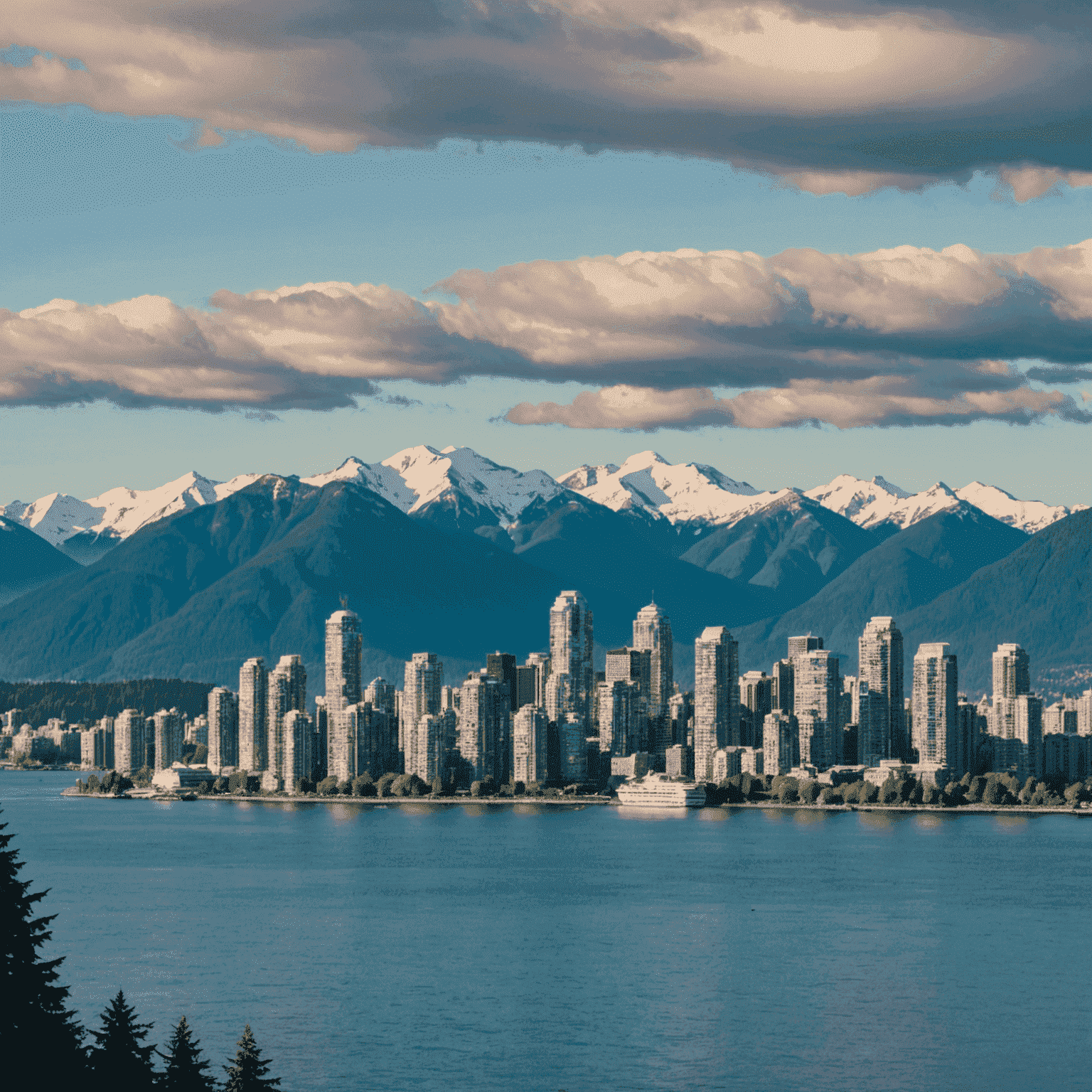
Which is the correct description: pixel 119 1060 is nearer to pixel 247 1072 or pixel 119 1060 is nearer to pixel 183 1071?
pixel 183 1071

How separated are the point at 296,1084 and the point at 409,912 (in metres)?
50.7

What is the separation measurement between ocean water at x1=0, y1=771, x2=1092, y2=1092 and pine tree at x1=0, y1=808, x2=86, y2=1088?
110 feet

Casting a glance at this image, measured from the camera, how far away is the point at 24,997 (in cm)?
3938

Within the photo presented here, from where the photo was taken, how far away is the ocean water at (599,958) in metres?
77.1

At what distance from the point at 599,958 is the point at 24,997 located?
66517 millimetres

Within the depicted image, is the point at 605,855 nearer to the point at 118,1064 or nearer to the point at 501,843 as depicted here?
the point at 501,843

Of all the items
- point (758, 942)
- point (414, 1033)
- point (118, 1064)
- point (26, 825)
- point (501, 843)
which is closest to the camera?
point (118, 1064)

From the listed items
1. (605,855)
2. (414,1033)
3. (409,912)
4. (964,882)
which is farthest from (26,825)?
(414,1033)

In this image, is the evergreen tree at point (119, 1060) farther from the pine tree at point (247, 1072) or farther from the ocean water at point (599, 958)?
the ocean water at point (599, 958)

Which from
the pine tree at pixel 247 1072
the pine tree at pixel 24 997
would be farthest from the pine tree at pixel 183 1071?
the pine tree at pixel 24 997

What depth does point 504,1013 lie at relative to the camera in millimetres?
86875

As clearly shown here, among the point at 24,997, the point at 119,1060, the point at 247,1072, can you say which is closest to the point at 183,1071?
the point at 247,1072

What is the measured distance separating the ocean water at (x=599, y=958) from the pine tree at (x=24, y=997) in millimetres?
33420

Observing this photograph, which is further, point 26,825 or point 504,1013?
point 26,825
